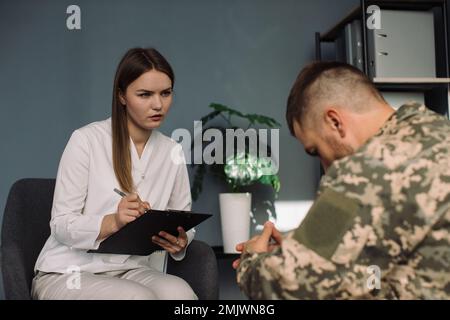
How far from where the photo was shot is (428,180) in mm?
812

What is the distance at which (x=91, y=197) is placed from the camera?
A: 1.51 m

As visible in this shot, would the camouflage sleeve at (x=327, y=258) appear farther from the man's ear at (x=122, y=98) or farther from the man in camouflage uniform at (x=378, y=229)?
A: the man's ear at (x=122, y=98)

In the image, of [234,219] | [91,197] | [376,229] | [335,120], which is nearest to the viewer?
[376,229]

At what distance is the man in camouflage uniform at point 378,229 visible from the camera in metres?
0.81

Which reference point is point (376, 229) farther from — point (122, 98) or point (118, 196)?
point (122, 98)

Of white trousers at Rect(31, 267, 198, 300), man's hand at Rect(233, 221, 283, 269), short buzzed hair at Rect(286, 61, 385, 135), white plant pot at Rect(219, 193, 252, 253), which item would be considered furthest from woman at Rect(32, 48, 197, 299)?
white plant pot at Rect(219, 193, 252, 253)

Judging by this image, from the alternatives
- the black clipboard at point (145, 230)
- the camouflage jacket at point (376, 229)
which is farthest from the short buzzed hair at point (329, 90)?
the black clipboard at point (145, 230)

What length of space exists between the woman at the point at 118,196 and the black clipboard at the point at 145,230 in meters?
0.04

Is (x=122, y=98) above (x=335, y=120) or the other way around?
above

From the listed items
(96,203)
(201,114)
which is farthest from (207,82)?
(96,203)

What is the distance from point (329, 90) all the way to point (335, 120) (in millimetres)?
58

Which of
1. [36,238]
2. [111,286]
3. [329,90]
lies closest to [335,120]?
[329,90]
